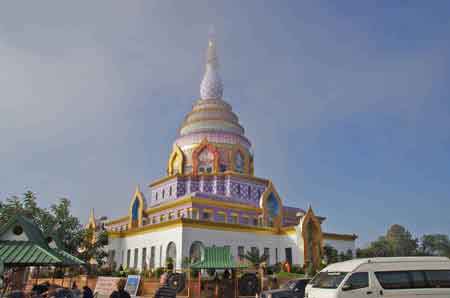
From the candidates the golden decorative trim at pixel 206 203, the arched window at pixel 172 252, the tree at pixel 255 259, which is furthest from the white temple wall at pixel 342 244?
the arched window at pixel 172 252

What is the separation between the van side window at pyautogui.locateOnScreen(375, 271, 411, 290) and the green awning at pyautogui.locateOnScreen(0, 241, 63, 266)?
425 inches

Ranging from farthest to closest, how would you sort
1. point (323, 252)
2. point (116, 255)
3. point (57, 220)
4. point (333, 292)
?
point (116, 255) → point (323, 252) → point (57, 220) → point (333, 292)

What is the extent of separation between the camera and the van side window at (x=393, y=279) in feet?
45.2

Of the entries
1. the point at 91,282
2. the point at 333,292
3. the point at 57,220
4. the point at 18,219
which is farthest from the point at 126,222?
the point at 333,292

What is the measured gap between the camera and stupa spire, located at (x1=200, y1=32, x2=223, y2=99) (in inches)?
2258

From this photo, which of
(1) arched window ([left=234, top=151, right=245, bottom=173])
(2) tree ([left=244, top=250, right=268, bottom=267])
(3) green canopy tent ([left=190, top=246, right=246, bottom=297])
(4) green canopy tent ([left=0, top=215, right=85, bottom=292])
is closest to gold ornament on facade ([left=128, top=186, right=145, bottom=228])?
(1) arched window ([left=234, top=151, right=245, bottom=173])

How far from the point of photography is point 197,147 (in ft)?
162

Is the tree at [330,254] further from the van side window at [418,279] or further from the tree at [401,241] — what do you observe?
the tree at [401,241]

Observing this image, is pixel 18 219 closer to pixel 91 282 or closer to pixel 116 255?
pixel 91 282

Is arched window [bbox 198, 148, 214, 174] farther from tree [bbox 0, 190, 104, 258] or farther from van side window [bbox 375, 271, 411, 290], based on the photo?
van side window [bbox 375, 271, 411, 290]

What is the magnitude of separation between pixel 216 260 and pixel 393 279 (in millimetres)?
13126

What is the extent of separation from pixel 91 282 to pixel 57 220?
293 inches

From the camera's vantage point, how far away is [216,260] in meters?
25.3

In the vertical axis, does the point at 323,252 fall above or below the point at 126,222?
below
